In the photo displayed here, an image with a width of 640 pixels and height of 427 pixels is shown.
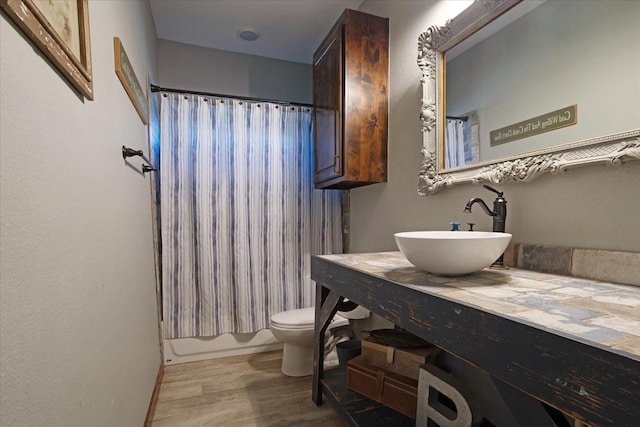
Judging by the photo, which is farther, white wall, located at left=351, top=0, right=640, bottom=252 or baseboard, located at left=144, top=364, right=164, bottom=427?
baseboard, located at left=144, top=364, right=164, bottom=427

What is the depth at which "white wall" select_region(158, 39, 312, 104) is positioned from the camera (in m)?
2.66

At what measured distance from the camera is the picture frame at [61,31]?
57 centimetres

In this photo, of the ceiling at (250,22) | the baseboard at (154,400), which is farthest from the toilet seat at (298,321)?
the ceiling at (250,22)

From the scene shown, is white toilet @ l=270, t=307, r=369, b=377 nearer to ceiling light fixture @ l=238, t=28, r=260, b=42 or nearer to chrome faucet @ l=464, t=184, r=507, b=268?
chrome faucet @ l=464, t=184, r=507, b=268

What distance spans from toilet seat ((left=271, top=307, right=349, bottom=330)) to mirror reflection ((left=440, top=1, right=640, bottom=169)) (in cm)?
129

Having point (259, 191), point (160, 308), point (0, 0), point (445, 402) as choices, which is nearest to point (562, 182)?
point (445, 402)

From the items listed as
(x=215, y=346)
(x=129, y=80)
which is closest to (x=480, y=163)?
(x=129, y=80)

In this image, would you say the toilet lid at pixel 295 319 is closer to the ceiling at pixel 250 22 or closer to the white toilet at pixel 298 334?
the white toilet at pixel 298 334

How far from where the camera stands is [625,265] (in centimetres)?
88

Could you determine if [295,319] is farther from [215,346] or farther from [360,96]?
[360,96]

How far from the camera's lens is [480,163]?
133 centimetres

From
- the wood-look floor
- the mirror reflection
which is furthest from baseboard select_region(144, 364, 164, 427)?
the mirror reflection

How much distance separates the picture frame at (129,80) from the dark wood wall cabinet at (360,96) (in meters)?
1.12

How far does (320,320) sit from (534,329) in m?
1.19
